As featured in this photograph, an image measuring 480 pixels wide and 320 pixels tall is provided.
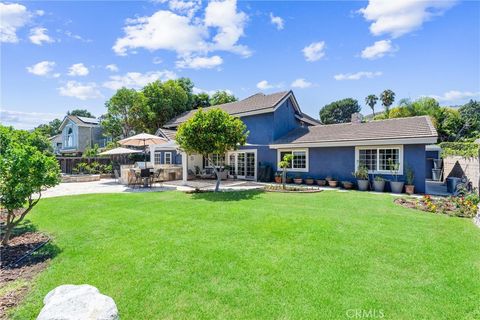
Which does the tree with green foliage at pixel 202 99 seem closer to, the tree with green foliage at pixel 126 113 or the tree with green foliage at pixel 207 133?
the tree with green foliage at pixel 126 113

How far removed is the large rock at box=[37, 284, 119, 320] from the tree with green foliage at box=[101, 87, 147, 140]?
2808 centimetres

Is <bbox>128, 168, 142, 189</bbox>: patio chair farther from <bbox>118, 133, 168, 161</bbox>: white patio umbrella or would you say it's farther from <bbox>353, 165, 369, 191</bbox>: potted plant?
<bbox>353, 165, 369, 191</bbox>: potted plant

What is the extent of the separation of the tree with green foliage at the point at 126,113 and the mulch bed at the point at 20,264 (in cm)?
2429

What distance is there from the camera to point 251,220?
25.6 ft

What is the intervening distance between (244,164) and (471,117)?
1568 inches

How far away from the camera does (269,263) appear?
193 inches

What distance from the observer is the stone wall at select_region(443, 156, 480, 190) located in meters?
12.9

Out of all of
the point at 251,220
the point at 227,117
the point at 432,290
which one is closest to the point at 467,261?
the point at 432,290

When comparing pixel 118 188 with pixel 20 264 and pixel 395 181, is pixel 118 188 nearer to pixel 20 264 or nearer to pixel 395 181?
pixel 20 264

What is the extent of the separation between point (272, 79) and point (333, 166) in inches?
539

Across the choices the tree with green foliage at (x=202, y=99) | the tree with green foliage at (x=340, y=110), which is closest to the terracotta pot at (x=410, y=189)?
the tree with green foliage at (x=202, y=99)

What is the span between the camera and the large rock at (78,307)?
106 inches

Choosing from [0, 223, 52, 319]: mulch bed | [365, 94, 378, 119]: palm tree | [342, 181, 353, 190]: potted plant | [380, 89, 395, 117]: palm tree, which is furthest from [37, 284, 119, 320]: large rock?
[365, 94, 378, 119]: palm tree

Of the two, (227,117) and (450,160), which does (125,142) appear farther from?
(450,160)
